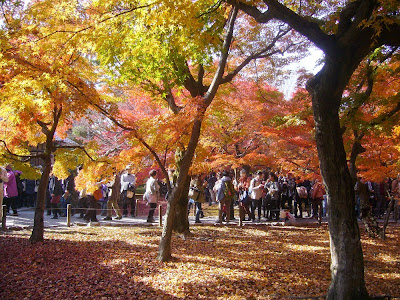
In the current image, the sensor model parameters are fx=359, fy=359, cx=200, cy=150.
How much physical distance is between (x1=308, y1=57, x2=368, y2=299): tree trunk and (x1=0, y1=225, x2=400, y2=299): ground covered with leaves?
1.08 meters

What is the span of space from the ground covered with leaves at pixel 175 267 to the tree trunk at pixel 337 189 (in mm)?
1077

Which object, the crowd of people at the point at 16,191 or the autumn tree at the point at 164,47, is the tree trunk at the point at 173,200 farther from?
the crowd of people at the point at 16,191

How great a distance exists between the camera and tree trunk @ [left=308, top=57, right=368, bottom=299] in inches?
185

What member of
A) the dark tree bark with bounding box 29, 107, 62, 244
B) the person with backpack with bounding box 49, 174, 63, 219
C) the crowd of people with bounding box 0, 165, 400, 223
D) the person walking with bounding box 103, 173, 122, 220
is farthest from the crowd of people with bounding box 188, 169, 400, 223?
the dark tree bark with bounding box 29, 107, 62, 244

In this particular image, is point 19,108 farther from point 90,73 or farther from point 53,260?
point 53,260

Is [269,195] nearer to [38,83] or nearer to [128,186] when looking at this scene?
[128,186]

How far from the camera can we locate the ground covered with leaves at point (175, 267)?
569 cm

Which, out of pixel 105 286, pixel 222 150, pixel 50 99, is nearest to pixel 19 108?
pixel 50 99

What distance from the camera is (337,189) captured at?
15.7 feet

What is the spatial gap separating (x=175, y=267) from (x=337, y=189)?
3635mm

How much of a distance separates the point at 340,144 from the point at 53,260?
591 centimetres

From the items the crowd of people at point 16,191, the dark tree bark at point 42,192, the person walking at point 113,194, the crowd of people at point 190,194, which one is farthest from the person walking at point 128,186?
the dark tree bark at point 42,192

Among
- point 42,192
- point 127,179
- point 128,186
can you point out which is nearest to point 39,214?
point 42,192

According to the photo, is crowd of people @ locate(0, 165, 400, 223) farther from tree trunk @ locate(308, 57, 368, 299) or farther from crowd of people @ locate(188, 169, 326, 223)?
tree trunk @ locate(308, 57, 368, 299)
